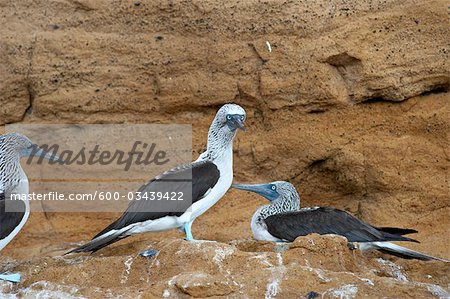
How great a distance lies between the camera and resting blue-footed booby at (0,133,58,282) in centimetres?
863

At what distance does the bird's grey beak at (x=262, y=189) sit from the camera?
1016 centimetres

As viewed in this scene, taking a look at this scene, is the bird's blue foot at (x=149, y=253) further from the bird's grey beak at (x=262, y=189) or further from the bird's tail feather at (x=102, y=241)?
the bird's grey beak at (x=262, y=189)

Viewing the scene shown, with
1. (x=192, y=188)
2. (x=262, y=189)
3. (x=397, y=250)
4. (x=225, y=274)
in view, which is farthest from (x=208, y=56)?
(x=225, y=274)

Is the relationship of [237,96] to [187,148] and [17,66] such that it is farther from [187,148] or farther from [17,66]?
[17,66]

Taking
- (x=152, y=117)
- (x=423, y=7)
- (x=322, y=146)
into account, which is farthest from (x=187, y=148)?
(x=423, y=7)

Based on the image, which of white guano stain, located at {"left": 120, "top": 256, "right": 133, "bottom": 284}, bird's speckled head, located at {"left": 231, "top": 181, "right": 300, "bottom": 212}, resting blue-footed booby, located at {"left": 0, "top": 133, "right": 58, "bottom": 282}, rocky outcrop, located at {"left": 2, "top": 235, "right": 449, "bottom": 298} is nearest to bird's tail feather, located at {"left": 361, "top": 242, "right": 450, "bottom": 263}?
rocky outcrop, located at {"left": 2, "top": 235, "right": 449, "bottom": 298}

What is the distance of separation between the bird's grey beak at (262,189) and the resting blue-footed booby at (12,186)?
5.64ft

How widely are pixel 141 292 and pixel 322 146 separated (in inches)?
130

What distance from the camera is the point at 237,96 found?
35.3ft

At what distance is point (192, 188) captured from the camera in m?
9.20

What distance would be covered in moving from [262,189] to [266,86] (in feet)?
3.42

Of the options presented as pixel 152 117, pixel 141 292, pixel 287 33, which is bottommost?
pixel 141 292

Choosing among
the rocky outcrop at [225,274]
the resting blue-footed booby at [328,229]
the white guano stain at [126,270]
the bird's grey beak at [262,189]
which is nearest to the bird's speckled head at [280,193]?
the bird's grey beak at [262,189]

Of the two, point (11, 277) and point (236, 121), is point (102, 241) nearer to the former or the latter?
point (11, 277)
